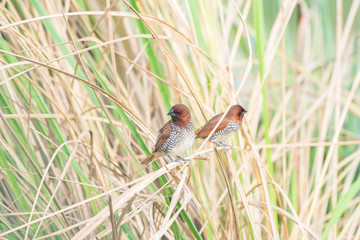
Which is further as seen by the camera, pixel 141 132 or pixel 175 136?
pixel 141 132

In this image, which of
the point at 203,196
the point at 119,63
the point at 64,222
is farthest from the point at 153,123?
the point at 64,222

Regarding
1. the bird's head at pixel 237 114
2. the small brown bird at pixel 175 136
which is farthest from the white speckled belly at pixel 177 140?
the bird's head at pixel 237 114

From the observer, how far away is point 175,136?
1311 millimetres

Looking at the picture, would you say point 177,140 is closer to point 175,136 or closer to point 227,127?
point 175,136

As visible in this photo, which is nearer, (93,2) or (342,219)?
(93,2)

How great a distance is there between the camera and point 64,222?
1.24 m

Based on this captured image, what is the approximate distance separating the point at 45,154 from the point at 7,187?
0.15 m

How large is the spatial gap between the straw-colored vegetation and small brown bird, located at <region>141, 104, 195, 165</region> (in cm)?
4

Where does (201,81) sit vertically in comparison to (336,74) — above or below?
above

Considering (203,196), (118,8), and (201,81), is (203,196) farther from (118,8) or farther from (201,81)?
(118,8)

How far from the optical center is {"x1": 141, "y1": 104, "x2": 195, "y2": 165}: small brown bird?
1.28 meters

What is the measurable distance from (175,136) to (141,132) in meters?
0.30

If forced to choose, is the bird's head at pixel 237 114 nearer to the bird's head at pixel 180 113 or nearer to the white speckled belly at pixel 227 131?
the white speckled belly at pixel 227 131

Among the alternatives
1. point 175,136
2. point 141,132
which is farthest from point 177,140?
point 141,132
